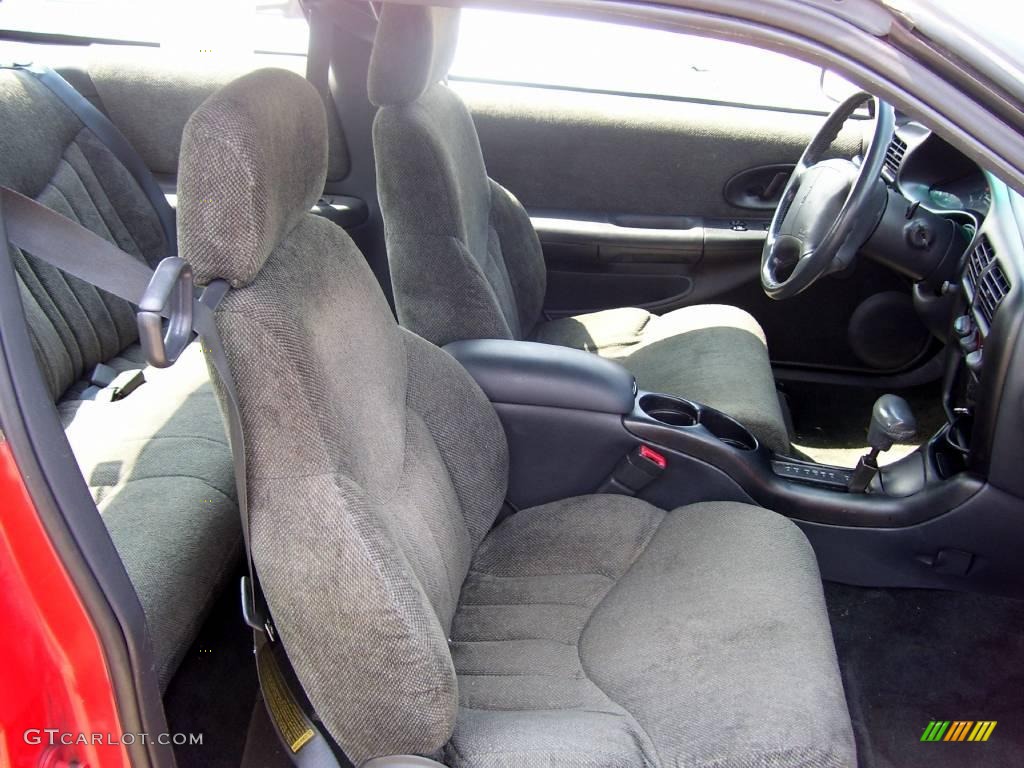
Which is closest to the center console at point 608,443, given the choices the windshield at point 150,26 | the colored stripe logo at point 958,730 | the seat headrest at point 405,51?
the colored stripe logo at point 958,730

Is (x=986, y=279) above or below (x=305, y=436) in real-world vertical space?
below

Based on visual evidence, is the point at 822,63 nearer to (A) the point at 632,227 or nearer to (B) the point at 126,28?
(A) the point at 632,227

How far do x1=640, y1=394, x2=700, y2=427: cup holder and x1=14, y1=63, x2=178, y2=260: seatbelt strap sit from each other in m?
1.16

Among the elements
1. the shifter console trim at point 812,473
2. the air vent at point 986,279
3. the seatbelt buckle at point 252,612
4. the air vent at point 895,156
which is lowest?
the shifter console trim at point 812,473

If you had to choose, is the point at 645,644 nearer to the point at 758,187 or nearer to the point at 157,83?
the point at 758,187

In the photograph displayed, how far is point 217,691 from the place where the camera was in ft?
5.10

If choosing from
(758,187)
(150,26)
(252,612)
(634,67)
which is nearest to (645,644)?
(252,612)

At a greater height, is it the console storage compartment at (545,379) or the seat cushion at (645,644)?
the console storage compartment at (545,379)

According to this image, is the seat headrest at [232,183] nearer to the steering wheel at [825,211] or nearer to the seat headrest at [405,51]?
the seat headrest at [405,51]

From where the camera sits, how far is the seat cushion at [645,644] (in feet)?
3.51

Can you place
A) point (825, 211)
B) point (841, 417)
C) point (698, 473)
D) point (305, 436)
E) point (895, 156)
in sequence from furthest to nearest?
point (841, 417)
point (895, 156)
point (825, 211)
point (698, 473)
point (305, 436)

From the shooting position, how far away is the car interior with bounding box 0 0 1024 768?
100cm

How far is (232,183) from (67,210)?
127 cm

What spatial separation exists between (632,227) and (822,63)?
1.70 m
